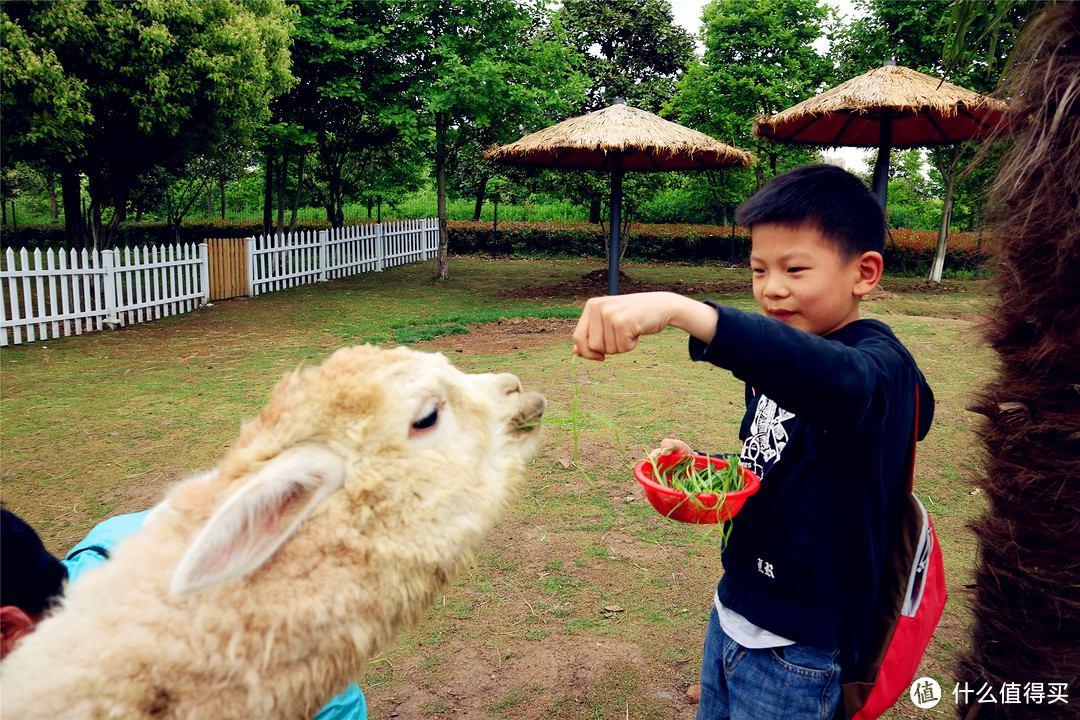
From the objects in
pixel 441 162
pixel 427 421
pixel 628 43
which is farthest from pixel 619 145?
pixel 628 43

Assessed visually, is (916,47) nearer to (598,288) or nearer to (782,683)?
(598,288)

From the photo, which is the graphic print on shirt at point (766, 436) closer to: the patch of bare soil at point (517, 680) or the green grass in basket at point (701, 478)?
the green grass in basket at point (701, 478)

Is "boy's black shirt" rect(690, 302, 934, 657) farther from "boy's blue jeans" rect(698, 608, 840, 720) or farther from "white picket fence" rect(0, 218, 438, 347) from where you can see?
"white picket fence" rect(0, 218, 438, 347)

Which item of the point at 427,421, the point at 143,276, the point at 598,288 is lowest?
the point at 598,288

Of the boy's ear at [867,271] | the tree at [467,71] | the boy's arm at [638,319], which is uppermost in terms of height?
the tree at [467,71]

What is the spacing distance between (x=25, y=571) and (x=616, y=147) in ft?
44.2

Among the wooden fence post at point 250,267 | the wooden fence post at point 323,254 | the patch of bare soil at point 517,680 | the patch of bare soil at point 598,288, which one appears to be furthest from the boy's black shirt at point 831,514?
the wooden fence post at point 323,254

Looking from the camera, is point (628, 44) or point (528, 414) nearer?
point (528, 414)

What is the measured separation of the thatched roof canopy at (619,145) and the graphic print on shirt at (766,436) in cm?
1247

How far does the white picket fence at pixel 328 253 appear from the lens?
1603 centimetres

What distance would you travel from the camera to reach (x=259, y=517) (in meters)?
1.37

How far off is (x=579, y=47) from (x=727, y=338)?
3801 cm

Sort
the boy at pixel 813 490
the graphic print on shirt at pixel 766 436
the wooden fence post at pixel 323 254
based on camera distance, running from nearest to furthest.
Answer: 1. the boy at pixel 813 490
2. the graphic print on shirt at pixel 766 436
3. the wooden fence post at pixel 323 254

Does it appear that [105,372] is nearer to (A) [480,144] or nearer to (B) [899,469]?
(B) [899,469]
